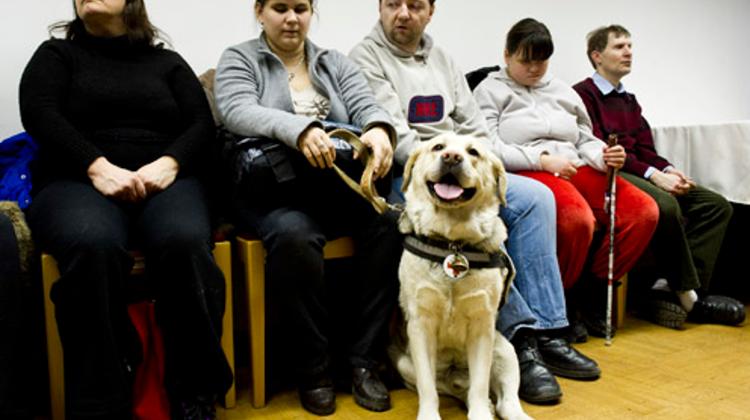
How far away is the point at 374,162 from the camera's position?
183cm

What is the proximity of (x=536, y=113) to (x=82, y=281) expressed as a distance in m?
1.76

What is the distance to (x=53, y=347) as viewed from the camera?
1633mm

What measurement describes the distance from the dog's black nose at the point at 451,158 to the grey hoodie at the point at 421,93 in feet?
1.58

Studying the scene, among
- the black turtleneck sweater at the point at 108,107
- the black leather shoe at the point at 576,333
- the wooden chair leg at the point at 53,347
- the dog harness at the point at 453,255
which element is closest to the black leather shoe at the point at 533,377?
the dog harness at the point at 453,255

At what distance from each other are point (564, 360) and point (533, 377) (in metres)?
0.23

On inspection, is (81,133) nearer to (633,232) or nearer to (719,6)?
(633,232)

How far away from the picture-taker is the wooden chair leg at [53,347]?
160 cm

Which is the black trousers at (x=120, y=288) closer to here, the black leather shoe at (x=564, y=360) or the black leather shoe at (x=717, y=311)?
the black leather shoe at (x=564, y=360)

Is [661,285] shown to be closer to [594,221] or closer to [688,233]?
[688,233]

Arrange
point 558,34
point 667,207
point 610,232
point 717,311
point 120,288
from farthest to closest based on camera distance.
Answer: point 558,34
point 717,311
point 667,207
point 610,232
point 120,288

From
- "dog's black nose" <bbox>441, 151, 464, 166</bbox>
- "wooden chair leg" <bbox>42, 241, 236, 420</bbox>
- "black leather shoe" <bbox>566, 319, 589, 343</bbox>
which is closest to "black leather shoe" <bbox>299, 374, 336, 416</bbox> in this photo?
"wooden chair leg" <bbox>42, 241, 236, 420</bbox>

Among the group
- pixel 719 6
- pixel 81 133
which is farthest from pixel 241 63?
pixel 719 6

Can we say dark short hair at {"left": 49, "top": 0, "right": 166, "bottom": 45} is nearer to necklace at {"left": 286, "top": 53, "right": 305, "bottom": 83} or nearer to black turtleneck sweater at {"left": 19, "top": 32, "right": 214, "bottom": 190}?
black turtleneck sweater at {"left": 19, "top": 32, "right": 214, "bottom": 190}

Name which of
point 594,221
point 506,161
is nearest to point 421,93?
point 506,161
